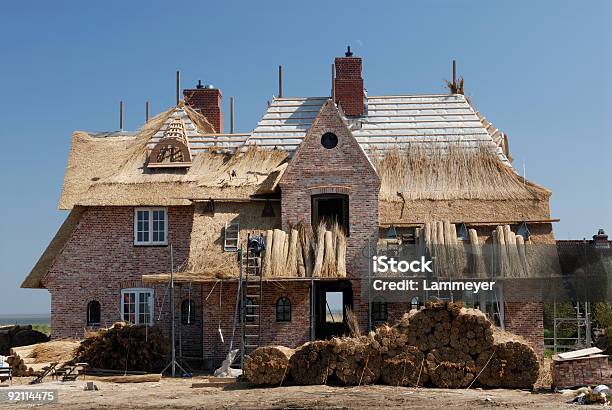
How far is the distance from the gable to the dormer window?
4.97m

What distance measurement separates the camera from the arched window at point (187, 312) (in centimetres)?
2852

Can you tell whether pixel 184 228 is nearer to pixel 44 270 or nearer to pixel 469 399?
pixel 44 270

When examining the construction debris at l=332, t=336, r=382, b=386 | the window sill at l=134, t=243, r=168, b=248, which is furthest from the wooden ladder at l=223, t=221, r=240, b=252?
the construction debris at l=332, t=336, r=382, b=386

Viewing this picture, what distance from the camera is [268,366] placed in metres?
21.8

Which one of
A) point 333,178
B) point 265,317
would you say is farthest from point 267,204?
point 265,317

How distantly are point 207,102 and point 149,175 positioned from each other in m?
6.73

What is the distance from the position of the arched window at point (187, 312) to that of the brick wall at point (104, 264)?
2.28 feet

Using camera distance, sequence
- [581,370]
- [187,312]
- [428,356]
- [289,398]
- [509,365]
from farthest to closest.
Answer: [187,312]
[428,356]
[509,365]
[581,370]
[289,398]

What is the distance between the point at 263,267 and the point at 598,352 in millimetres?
9545

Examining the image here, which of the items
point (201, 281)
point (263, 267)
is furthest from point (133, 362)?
point (263, 267)

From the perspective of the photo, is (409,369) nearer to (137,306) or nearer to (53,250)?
(137,306)

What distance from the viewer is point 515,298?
25938 mm

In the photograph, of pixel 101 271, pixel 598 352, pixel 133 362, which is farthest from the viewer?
pixel 101 271

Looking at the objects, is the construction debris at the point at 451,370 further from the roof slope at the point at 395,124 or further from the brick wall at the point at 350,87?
the brick wall at the point at 350,87
